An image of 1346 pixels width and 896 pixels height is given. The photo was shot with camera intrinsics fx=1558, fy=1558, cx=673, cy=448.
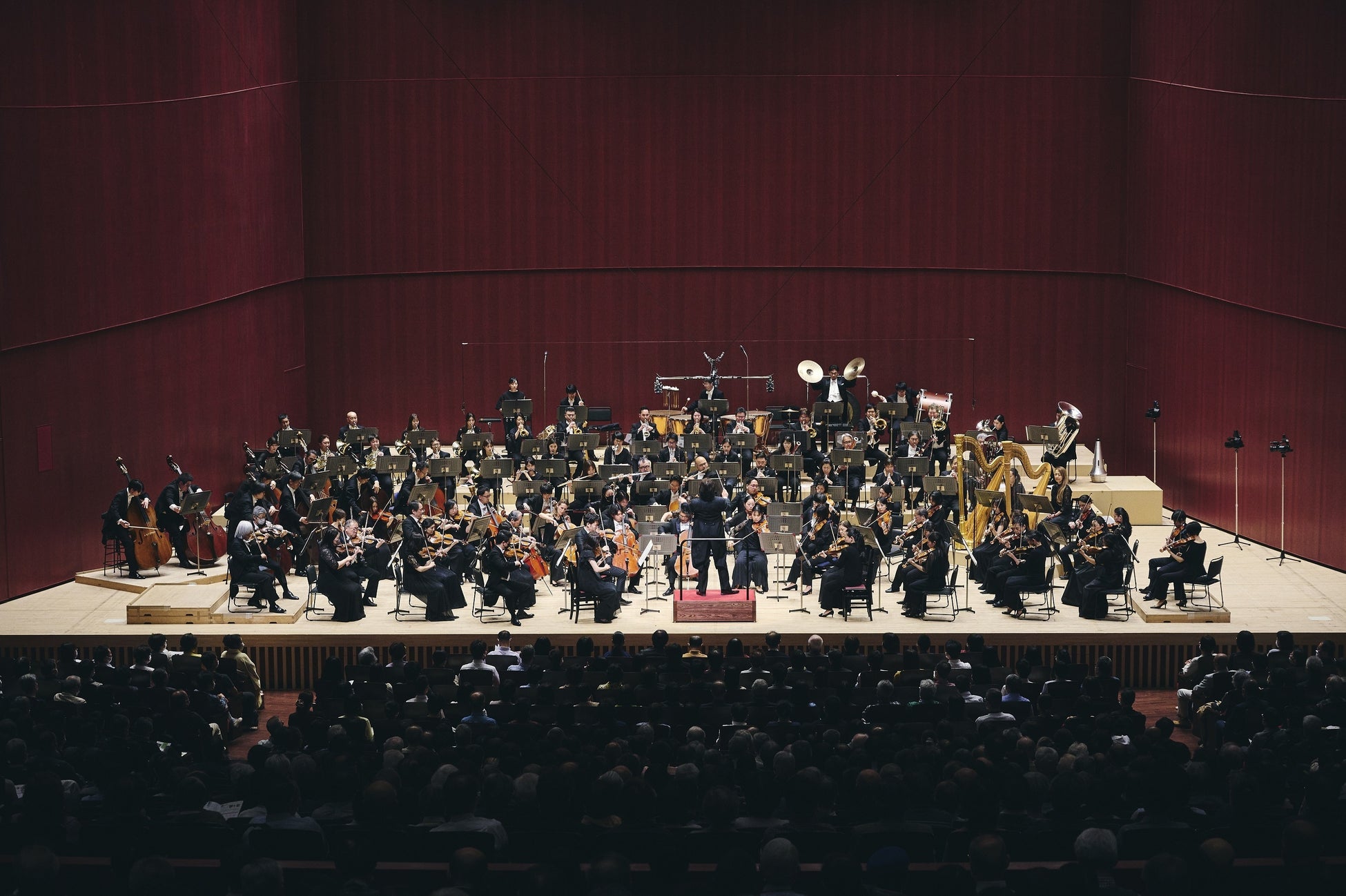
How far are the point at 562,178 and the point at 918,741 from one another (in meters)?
16.4

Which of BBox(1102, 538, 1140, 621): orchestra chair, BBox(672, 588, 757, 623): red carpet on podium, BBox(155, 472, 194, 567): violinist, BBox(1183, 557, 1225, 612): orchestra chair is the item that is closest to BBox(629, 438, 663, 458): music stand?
BBox(672, 588, 757, 623): red carpet on podium

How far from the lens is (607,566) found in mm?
17000

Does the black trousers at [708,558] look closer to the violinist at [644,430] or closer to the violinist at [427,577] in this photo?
the violinist at [427,577]

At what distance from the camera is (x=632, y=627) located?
647 inches

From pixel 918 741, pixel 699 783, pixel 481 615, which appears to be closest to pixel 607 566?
pixel 481 615

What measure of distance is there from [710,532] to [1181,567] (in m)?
5.06

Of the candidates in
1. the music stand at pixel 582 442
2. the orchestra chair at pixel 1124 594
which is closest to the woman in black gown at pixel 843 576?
the orchestra chair at pixel 1124 594

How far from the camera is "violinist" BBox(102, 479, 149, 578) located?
18.3 m

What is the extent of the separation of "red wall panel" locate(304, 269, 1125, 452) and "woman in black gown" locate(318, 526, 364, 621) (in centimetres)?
958

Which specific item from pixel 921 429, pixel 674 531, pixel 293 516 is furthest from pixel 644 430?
pixel 293 516

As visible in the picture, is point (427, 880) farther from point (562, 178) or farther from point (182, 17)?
point (562, 178)

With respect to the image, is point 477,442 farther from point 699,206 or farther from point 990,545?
point 990,545

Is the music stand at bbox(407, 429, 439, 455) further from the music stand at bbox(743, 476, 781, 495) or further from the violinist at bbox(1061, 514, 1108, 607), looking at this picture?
the violinist at bbox(1061, 514, 1108, 607)

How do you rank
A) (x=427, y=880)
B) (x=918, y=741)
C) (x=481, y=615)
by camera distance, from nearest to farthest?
(x=427, y=880) → (x=918, y=741) → (x=481, y=615)
